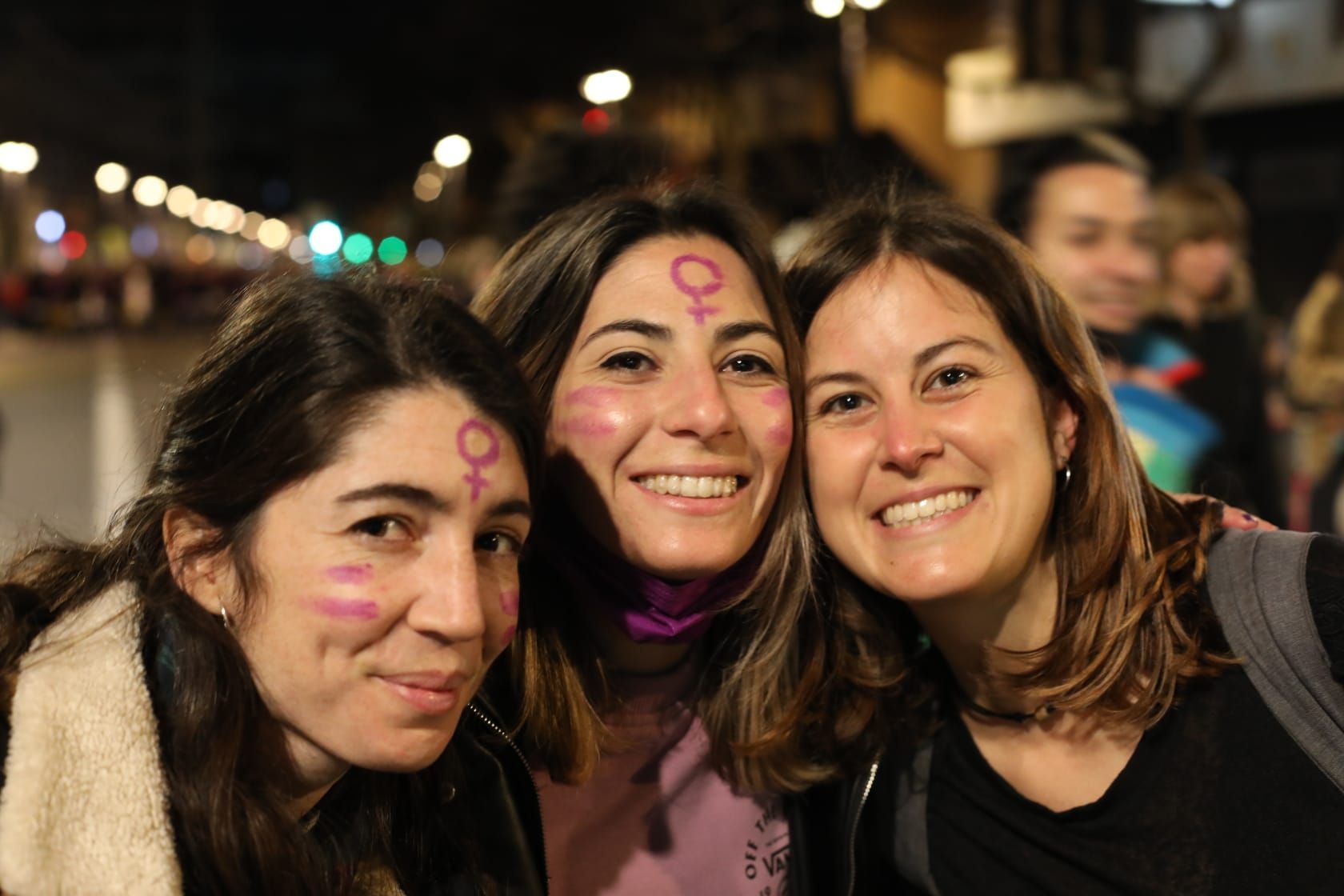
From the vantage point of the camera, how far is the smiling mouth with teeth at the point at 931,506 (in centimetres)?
261

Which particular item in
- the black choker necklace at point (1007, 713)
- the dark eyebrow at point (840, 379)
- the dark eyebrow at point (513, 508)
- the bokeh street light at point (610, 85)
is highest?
the bokeh street light at point (610, 85)

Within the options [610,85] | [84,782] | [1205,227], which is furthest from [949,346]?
[610,85]

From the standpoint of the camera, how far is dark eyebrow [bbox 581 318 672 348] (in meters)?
2.68

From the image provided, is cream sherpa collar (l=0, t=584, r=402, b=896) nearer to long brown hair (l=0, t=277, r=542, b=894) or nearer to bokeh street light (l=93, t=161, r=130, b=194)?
long brown hair (l=0, t=277, r=542, b=894)

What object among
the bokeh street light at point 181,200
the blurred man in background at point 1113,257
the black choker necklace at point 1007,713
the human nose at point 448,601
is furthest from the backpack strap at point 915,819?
the bokeh street light at point 181,200

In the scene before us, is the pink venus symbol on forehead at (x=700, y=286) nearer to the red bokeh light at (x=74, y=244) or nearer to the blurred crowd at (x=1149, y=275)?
the blurred crowd at (x=1149, y=275)

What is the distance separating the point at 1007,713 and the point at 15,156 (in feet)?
102

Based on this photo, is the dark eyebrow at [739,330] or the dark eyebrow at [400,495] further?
the dark eyebrow at [739,330]

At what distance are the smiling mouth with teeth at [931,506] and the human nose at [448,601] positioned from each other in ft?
3.38

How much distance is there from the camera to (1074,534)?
279cm

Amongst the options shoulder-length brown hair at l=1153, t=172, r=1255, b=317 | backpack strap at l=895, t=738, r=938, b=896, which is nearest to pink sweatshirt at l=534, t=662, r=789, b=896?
backpack strap at l=895, t=738, r=938, b=896

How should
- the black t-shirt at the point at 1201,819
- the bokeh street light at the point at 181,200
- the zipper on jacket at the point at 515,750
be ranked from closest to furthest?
the black t-shirt at the point at 1201,819
the zipper on jacket at the point at 515,750
the bokeh street light at the point at 181,200

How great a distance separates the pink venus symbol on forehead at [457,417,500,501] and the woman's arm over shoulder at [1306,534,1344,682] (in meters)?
1.66

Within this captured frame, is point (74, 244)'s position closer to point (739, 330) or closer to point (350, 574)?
Answer: point (739, 330)
